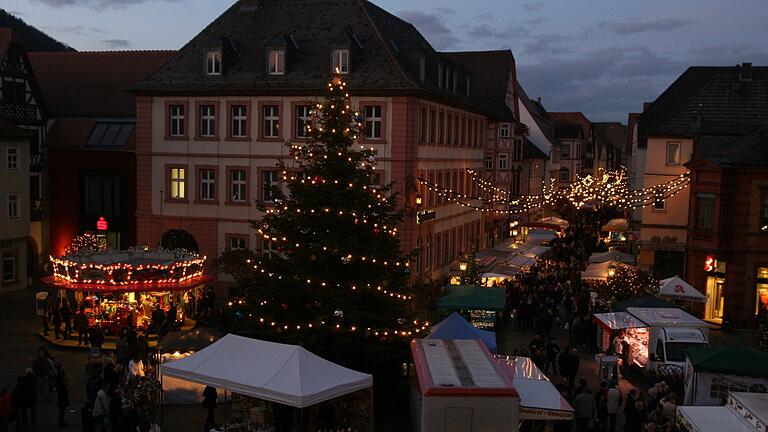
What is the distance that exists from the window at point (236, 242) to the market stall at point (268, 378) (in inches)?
744

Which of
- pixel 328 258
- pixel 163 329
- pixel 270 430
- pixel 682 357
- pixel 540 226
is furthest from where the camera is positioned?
pixel 540 226

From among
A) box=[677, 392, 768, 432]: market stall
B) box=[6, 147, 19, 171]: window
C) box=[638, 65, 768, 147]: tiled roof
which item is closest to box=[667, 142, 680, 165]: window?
box=[638, 65, 768, 147]: tiled roof

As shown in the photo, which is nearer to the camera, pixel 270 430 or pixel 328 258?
pixel 270 430

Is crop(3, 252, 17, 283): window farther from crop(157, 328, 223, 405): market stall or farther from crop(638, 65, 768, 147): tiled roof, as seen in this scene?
crop(638, 65, 768, 147): tiled roof

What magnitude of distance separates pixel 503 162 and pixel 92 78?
83.8 feet

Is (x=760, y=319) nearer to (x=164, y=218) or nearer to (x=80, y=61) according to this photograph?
(x=164, y=218)

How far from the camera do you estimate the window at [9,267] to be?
37.2m

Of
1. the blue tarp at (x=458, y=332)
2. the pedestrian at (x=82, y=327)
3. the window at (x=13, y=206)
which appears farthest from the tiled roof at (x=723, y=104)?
the window at (x=13, y=206)

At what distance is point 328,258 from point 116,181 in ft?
88.9

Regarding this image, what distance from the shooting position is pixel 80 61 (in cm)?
4916

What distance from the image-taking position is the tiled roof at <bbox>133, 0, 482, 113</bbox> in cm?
3381

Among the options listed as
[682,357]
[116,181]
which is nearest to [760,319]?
[682,357]

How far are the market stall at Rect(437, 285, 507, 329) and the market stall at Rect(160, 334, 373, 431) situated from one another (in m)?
11.4

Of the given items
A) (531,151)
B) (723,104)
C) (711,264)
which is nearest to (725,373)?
(711,264)
